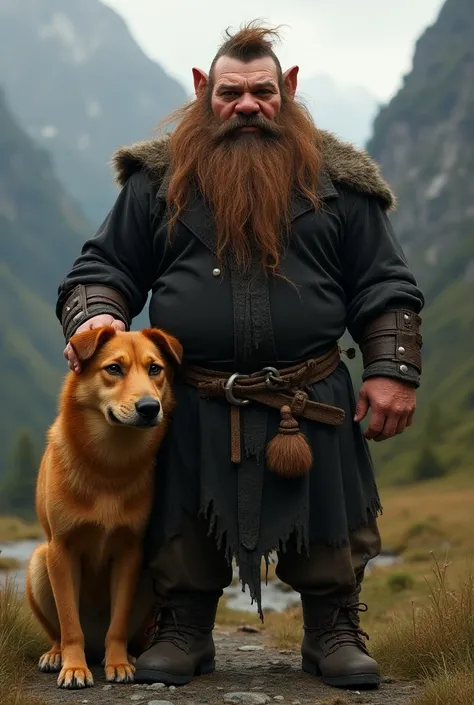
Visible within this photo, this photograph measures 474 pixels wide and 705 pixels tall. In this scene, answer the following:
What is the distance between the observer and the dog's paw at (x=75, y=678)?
18.4ft

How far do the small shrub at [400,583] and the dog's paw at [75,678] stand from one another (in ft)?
39.8

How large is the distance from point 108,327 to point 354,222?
1709mm

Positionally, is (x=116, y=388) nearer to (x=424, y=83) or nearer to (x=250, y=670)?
(x=250, y=670)

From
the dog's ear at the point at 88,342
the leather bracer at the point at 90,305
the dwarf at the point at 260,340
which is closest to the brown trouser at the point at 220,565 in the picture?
the dwarf at the point at 260,340

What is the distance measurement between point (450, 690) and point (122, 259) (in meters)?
3.18

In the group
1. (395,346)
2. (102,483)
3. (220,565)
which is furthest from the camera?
(220,565)

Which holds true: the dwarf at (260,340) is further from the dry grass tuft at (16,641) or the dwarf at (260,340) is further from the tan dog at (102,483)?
the dry grass tuft at (16,641)

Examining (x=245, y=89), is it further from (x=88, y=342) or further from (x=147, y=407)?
(x=147, y=407)

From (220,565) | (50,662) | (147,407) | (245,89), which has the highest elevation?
(245,89)

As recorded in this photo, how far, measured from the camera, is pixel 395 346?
5.99 m

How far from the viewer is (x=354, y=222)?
20.6ft

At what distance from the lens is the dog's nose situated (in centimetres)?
529

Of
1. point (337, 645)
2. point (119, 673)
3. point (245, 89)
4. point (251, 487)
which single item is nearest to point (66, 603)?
point (119, 673)

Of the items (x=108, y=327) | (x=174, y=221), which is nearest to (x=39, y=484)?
(x=108, y=327)
